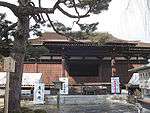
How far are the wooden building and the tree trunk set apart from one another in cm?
1579

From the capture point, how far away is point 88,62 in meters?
32.2

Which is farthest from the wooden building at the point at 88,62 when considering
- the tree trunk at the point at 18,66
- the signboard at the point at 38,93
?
the tree trunk at the point at 18,66

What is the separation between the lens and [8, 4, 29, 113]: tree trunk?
563 inches

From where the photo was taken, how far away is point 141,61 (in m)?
32.5

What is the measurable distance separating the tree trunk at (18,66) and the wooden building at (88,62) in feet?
51.8

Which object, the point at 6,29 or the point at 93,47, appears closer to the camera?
the point at 6,29

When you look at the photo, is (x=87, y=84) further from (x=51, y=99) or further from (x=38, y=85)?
(x=38, y=85)

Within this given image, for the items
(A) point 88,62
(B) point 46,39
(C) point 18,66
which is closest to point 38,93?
(B) point 46,39

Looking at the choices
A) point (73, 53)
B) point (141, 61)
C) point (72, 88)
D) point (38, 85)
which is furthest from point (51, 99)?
point (141, 61)

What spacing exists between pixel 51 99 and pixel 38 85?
7.89 ft

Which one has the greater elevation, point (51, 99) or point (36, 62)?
point (36, 62)

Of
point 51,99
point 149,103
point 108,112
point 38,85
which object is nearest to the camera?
point 149,103

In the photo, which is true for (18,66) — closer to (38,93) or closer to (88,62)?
(38,93)

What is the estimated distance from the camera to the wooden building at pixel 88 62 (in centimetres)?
3106
